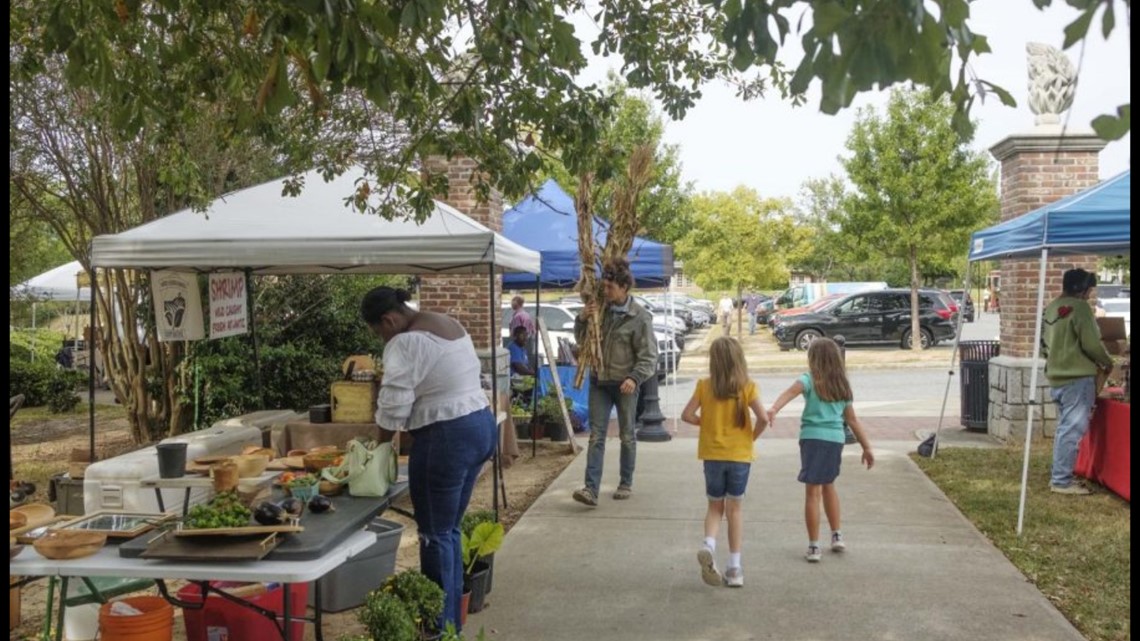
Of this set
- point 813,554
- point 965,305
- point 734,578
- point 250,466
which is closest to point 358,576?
point 250,466

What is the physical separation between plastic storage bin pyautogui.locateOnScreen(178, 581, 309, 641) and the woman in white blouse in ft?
2.25

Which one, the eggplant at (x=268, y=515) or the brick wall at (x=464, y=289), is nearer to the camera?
the eggplant at (x=268, y=515)

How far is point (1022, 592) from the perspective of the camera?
530 cm

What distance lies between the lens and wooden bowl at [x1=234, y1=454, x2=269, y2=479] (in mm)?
4969

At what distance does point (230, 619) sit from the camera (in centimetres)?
430

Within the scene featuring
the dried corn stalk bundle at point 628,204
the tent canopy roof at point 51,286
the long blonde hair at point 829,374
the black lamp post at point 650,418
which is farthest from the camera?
the tent canopy roof at point 51,286

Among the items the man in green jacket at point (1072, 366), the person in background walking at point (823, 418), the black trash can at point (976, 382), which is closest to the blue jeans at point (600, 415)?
the person in background walking at point (823, 418)

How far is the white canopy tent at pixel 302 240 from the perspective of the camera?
22.1ft

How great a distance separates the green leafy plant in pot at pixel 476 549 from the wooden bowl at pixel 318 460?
0.89 m

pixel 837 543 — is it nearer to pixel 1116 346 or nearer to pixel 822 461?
pixel 822 461

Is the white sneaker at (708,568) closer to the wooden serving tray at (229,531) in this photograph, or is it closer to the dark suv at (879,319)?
the wooden serving tray at (229,531)

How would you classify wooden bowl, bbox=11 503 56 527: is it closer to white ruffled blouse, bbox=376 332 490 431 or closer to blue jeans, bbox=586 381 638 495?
white ruffled blouse, bbox=376 332 490 431

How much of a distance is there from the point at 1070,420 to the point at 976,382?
3.34 meters

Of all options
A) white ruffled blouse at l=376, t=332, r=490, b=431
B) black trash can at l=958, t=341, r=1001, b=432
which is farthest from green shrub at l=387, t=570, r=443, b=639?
black trash can at l=958, t=341, r=1001, b=432
